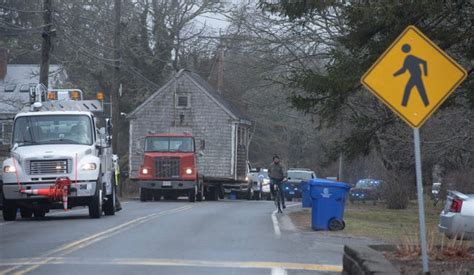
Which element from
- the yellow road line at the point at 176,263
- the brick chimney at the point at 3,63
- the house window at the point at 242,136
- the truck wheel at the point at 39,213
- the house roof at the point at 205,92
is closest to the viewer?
the yellow road line at the point at 176,263

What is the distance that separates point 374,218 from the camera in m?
25.8

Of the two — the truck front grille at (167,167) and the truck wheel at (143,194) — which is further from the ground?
the truck front grille at (167,167)

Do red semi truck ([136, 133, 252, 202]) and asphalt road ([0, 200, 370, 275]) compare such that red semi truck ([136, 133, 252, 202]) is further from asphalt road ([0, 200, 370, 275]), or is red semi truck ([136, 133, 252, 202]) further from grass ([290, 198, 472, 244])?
asphalt road ([0, 200, 370, 275])

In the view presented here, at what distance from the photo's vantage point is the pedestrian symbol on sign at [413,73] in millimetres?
9836

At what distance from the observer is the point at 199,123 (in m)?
46.5

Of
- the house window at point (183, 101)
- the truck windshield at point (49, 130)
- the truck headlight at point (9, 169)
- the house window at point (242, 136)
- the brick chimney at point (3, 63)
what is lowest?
the truck headlight at point (9, 169)

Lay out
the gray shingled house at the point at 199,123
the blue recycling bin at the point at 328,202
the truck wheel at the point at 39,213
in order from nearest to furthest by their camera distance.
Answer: the blue recycling bin at the point at 328,202, the truck wheel at the point at 39,213, the gray shingled house at the point at 199,123

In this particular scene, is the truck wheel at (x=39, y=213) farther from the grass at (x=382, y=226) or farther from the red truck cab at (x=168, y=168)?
the red truck cab at (x=168, y=168)

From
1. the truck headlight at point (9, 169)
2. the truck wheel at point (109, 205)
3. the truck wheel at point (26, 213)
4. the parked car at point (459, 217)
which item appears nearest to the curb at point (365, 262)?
the parked car at point (459, 217)

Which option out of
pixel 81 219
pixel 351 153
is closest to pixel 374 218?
pixel 351 153

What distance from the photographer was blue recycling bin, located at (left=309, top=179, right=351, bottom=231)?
1927 centimetres

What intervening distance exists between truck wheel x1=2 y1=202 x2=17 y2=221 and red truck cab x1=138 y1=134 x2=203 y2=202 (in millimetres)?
16957

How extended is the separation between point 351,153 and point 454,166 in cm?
1436

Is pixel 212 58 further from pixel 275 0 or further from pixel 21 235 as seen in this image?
pixel 21 235
